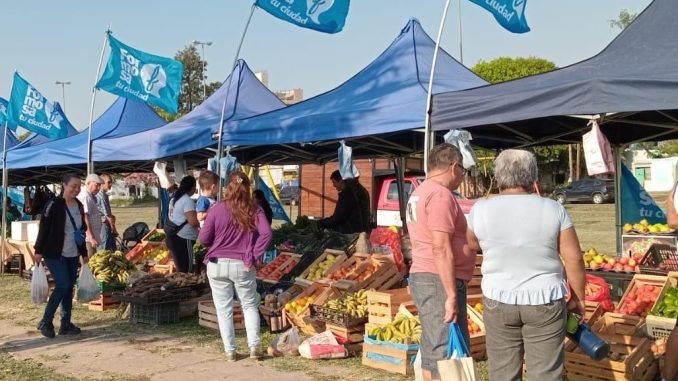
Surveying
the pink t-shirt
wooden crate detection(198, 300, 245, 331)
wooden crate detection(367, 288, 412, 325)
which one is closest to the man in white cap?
wooden crate detection(198, 300, 245, 331)

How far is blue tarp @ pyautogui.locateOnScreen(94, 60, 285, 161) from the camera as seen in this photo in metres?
10.8

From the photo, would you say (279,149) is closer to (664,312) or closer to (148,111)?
(148,111)

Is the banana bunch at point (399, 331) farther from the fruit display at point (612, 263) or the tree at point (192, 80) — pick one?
the tree at point (192, 80)

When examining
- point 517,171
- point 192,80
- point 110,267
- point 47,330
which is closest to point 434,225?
point 517,171

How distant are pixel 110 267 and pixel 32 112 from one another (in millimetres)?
5235

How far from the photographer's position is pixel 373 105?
330 inches

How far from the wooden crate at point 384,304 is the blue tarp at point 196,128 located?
4.27 meters

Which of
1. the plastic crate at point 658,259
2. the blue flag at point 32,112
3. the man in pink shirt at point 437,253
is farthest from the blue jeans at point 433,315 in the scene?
the blue flag at point 32,112

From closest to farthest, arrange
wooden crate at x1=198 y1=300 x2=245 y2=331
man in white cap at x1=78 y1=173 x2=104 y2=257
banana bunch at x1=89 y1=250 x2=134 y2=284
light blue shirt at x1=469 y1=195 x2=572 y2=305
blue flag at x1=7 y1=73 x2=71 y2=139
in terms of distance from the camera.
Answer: light blue shirt at x1=469 y1=195 x2=572 y2=305 → wooden crate at x1=198 y1=300 x2=245 y2=331 → banana bunch at x1=89 y1=250 x2=134 y2=284 → man in white cap at x1=78 y1=173 x2=104 y2=257 → blue flag at x1=7 y1=73 x2=71 y2=139

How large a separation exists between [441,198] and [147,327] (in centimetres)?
527

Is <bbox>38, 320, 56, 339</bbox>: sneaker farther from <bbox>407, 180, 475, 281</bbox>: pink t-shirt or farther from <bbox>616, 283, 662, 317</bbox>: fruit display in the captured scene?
<bbox>616, 283, 662, 317</bbox>: fruit display

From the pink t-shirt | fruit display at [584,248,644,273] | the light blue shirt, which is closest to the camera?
the light blue shirt

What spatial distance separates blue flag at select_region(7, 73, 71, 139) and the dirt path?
630 centimetres

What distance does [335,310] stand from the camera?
22.9ft
